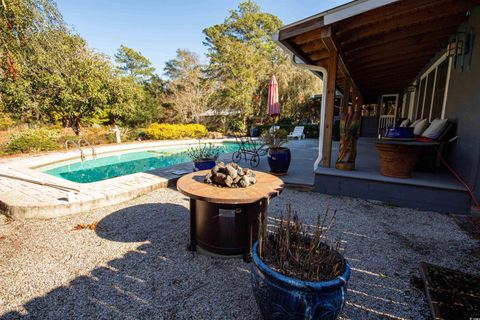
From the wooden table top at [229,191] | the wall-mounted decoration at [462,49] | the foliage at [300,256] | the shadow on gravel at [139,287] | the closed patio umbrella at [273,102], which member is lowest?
the shadow on gravel at [139,287]

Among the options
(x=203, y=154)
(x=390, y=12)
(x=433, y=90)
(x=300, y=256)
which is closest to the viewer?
(x=300, y=256)

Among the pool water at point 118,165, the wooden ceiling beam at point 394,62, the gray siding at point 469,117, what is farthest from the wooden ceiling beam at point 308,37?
the pool water at point 118,165

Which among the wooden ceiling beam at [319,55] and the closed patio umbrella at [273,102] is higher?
the wooden ceiling beam at [319,55]

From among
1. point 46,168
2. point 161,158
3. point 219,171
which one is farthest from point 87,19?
point 219,171

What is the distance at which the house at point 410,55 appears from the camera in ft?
10.6

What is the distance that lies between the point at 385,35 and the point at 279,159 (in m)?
3.02

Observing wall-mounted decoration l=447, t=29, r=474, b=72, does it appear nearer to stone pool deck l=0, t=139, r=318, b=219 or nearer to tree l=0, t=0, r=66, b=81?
stone pool deck l=0, t=139, r=318, b=219

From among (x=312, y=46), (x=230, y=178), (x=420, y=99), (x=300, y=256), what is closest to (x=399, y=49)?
(x=312, y=46)

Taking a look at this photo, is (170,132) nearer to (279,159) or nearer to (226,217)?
(279,159)

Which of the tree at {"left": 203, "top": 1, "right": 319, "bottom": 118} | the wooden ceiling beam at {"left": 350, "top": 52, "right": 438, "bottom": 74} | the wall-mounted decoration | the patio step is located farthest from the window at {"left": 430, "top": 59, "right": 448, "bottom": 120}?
the tree at {"left": 203, "top": 1, "right": 319, "bottom": 118}

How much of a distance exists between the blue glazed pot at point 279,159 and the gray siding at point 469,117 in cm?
271

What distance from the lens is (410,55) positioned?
5629 mm

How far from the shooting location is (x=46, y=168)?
702 cm

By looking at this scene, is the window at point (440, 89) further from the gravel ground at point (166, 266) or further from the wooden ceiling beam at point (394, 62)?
the gravel ground at point (166, 266)
